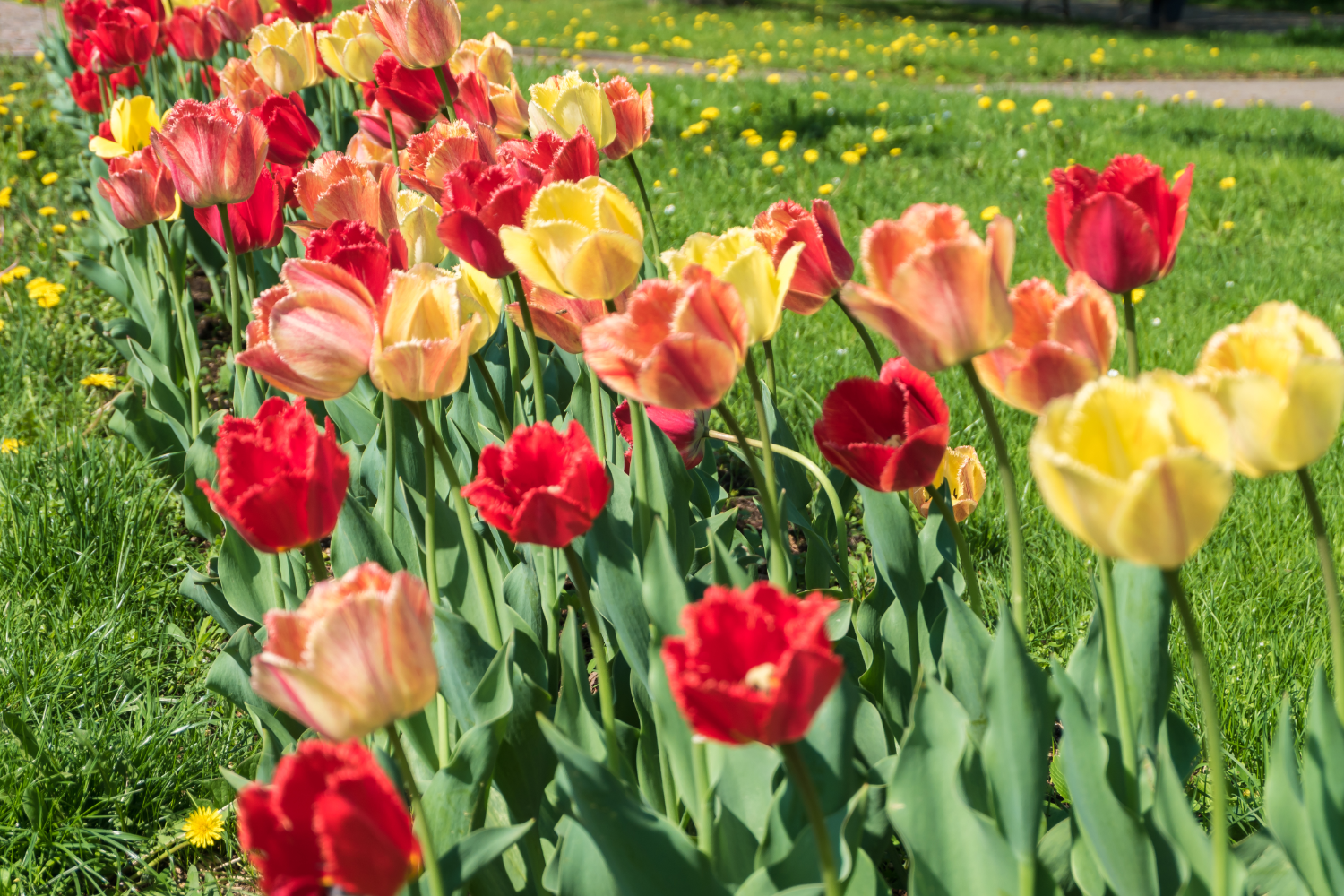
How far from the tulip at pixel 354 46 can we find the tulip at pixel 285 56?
3.1 inches

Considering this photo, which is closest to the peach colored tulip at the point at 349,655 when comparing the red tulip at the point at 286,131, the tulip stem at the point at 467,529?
the tulip stem at the point at 467,529

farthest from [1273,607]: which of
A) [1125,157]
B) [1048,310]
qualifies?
[1048,310]

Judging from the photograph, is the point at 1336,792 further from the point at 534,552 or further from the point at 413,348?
the point at 534,552

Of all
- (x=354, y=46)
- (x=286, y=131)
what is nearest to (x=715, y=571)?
(x=286, y=131)

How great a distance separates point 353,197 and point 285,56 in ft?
3.55

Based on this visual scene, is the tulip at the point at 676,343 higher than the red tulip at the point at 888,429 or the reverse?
higher

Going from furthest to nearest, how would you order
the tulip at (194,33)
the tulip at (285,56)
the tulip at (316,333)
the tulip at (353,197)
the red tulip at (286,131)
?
the tulip at (194,33) < the tulip at (285,56) < the red tulip at (286,131) < the tulip at (353,197) < the tulip at (316,333)

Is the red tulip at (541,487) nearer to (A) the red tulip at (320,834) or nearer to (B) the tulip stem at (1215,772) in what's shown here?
(A) the red tulip at (320,834)

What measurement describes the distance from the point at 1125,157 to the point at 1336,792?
58 cm

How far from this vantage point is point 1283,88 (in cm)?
938

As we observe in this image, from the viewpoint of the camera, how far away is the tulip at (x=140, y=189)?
189cm

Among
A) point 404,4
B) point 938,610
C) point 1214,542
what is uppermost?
point 404,4

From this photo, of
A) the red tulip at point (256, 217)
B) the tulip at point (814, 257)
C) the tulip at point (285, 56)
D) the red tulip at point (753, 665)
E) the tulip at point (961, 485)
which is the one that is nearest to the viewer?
the red tulip at point (753, 665)

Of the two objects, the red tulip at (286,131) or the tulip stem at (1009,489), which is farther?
the red tulip at (286,131)
